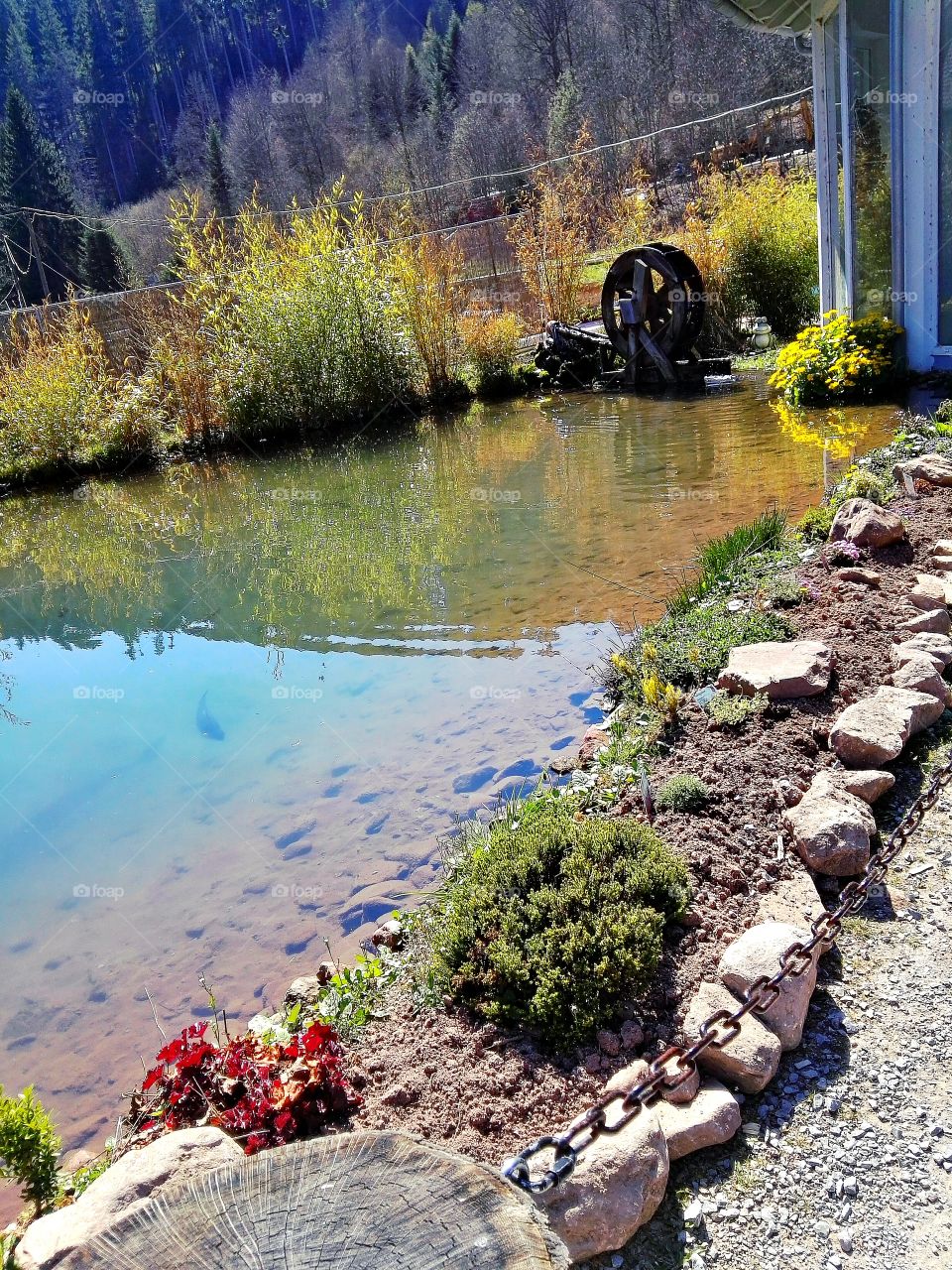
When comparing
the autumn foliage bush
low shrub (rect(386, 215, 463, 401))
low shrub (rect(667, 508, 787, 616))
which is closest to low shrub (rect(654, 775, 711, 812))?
low shrub (rect(667, 508, 787, 616))

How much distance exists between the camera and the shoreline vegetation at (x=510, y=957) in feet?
7.93

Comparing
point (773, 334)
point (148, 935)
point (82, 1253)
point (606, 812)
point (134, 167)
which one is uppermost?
point (134, 167)

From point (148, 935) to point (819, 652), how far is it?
3124 millimetres

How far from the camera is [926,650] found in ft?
13.5

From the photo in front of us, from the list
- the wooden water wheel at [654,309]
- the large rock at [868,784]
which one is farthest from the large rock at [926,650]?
the wooden water wheel at [654,309]

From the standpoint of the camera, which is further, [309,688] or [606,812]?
[309,688]

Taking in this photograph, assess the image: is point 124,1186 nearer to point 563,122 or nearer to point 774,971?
point 774,971

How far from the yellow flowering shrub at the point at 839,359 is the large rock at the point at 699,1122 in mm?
9183

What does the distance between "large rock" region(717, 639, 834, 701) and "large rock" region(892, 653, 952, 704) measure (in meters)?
0.29

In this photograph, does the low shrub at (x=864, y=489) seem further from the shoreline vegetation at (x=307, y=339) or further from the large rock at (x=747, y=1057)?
the shoreline vegetation at (x=307, y=339)

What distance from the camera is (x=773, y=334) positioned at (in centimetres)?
1510

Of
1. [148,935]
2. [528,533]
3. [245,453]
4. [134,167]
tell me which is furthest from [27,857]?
[134,167]

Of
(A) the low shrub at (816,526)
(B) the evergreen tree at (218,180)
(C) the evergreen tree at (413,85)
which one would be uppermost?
(C) the evergreen tree at (413,85)

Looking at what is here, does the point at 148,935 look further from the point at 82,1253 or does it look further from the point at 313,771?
the point at 82,1253
